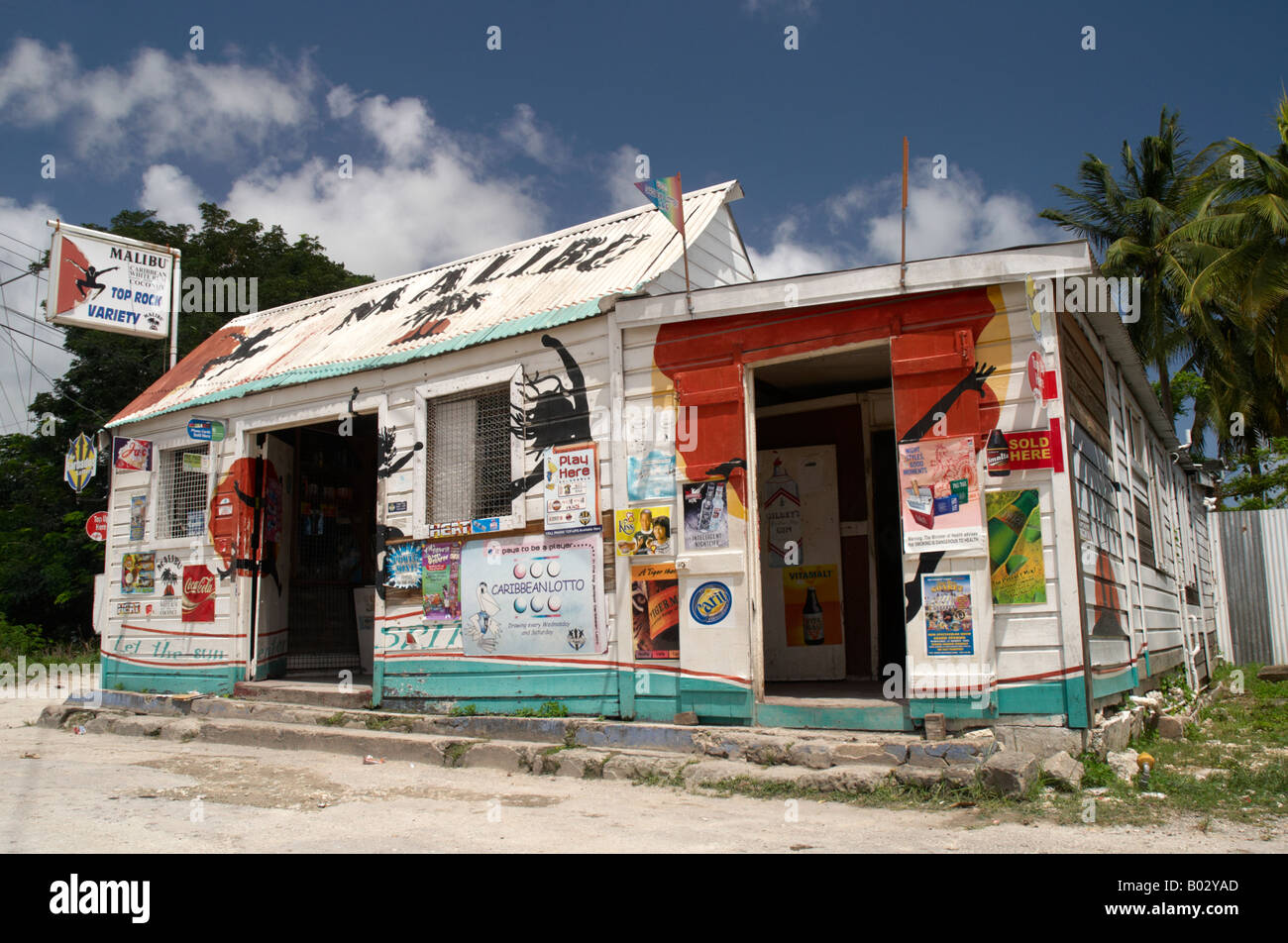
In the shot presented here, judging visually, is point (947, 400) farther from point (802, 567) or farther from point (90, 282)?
point (90, 282)

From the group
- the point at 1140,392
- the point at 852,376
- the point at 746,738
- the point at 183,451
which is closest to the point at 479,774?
the point at 746,738

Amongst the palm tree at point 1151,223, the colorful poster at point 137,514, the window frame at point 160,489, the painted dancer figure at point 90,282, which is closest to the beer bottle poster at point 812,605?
the window frame at point 160,489

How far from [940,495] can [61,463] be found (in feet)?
105

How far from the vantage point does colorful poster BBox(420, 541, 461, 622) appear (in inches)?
392

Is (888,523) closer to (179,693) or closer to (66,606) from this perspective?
(179,693)

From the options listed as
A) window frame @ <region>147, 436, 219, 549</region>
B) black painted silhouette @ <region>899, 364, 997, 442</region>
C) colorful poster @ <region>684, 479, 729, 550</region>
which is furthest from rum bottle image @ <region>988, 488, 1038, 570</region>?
window frame @ <region>147, 436, 219, 549</region>

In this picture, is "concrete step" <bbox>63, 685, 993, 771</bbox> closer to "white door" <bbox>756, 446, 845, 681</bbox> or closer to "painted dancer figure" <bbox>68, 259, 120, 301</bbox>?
"white door" <bbox>756, 446, 845, 681</bbox>

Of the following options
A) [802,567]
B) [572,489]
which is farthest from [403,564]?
[802,567]

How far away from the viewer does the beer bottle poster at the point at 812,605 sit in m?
10.9

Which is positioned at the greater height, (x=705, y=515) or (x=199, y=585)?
(x=705, y=515)

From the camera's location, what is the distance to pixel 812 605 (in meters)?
11.0

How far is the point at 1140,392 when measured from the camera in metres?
12.0

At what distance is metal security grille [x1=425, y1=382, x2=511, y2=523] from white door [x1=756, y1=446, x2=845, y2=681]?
9.98 ft
